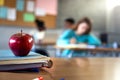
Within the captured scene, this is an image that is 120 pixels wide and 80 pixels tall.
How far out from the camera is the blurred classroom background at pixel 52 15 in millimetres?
4889

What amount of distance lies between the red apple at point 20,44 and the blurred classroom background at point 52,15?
12.4ft

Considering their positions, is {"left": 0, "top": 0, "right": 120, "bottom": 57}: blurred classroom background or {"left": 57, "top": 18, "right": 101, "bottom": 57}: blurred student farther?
{"left": 0, "top": 0, "right": 120, "bottom": 57}: blurred classroom background

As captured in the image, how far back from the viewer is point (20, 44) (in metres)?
0.76

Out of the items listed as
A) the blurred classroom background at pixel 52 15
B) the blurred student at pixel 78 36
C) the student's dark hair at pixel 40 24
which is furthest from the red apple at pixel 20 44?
the student's dark hair at pixel 40 24

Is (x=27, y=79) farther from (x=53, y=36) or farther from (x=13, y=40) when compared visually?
(x=53, y=36)

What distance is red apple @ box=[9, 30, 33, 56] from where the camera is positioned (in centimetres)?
76

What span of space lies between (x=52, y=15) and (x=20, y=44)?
15.2ft

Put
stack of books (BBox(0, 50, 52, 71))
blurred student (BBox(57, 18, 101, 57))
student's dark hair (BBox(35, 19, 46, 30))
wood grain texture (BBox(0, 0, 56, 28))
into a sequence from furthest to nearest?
wood grain texture (BBox(0, 0, 56, 28)) → student's dark hair (BBox(35, 19, 46, 30)) → blurred student (BBox(57, 18, 101, 57)) → stack of books (BBox(0, 50, 52, 71))

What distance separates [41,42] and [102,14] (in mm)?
1977

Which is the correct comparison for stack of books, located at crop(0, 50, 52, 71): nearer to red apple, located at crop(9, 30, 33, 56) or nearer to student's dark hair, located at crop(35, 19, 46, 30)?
red apple, located at crop(9, 30, 33, 56)

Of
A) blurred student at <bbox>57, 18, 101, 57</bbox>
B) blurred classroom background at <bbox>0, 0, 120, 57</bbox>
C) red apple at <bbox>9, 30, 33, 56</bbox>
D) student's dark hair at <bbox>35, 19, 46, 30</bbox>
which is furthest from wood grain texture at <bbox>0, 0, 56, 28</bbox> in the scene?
red apple at <bbox>9, 30, 33, 56</bbox>

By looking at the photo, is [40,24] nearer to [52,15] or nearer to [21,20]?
[21,20]

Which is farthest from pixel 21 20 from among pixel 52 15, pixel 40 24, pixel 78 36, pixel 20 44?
pixel 20 44

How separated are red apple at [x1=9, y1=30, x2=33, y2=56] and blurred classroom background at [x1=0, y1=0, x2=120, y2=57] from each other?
12.4ft
